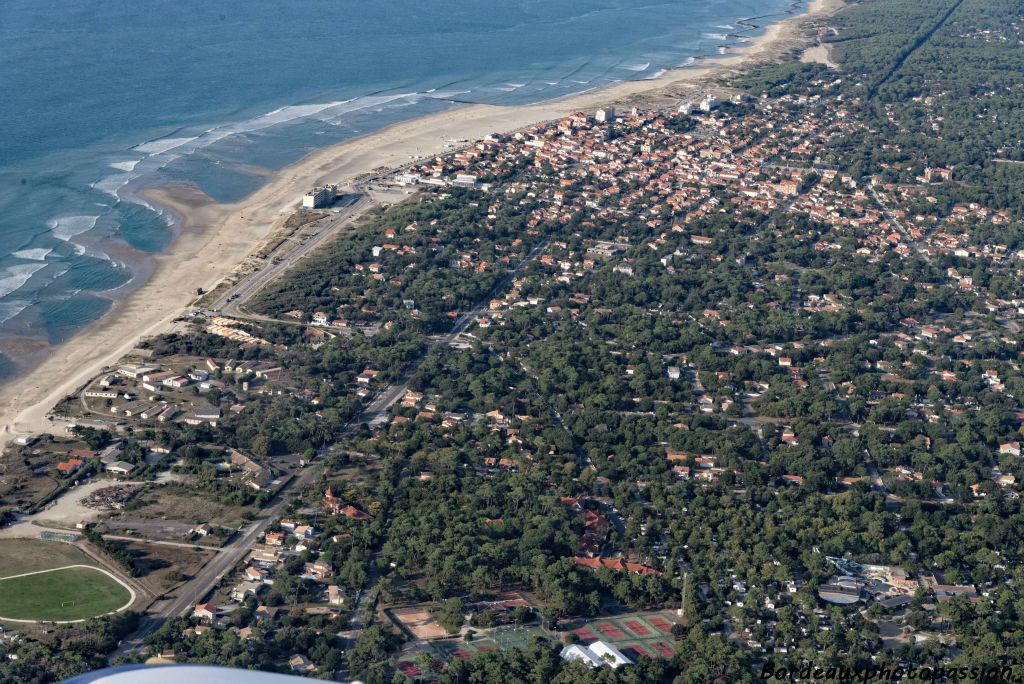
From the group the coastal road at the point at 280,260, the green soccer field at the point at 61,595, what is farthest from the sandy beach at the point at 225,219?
the green soccer field at the point at 61,595

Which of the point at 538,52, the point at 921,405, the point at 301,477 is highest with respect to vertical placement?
the point at 538,52

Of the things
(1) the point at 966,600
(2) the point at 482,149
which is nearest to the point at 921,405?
(1) the point at 966,600

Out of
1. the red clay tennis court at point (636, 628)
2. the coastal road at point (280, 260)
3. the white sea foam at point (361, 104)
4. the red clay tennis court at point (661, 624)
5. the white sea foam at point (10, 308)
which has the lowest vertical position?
the red clay tennis court at point (661, 624)

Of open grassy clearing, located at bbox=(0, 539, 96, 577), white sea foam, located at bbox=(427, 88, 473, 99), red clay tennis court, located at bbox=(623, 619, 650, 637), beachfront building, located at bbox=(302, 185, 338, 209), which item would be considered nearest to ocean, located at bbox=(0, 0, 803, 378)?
white sea foam, located at bbox=(427, 88, 473, 99)

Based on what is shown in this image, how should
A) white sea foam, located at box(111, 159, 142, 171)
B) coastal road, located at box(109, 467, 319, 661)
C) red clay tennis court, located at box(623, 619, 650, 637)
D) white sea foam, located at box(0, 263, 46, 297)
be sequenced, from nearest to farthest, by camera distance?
coastal road, located at box(109, 467, 319, 661) < red clay tennis court, located at box(623, 619, 650, 637) < white sea foam, located at box(0, 263, 46, 297) < white sea foam, located at box(111, 159, 142, 171)

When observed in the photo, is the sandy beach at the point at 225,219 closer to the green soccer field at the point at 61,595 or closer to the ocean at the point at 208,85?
the ocean at the point at 208,85

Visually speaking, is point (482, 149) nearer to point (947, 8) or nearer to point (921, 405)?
point (921, 405)

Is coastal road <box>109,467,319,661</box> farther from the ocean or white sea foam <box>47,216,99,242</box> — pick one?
white sea foam <box>47,216,99,242</box>
